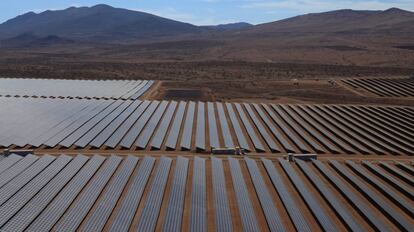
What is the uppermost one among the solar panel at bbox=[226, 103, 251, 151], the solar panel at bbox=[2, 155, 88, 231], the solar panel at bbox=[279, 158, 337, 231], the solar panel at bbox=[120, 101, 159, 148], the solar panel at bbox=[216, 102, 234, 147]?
the solar panel at bbox=[2, 155, 88, 231]

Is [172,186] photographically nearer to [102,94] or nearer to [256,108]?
[256,108]

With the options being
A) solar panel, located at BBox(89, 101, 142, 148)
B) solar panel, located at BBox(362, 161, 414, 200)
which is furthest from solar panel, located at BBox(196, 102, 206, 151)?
solar panel, located at BBox(362, 161, 414, 200)

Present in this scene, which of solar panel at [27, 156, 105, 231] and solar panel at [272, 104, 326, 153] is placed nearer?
solar panel at [27, 156, 105, 231]

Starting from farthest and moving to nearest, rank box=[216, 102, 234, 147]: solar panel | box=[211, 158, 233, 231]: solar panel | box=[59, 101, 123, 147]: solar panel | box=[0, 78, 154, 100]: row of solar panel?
box=[0, 78, 154, 100]: row of solar panel
box=[216, 102, 234, 147]: solar panel
box=[59, 101, 123, 147]: solar panel
box=[211, 158, 233, 231]: solar panel

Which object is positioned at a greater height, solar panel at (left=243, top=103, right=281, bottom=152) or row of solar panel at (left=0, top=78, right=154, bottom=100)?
row of solar panel at (left=0, top=78, right=154, bottom=100)

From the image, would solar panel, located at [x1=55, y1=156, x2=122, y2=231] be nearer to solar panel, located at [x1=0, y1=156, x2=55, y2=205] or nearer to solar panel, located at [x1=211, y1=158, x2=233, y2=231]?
solar panel, located at [x1=0, y1=156, x2=55, y2=205]

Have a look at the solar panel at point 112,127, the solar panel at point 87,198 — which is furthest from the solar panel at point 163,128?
the solar panel at point 87,198
